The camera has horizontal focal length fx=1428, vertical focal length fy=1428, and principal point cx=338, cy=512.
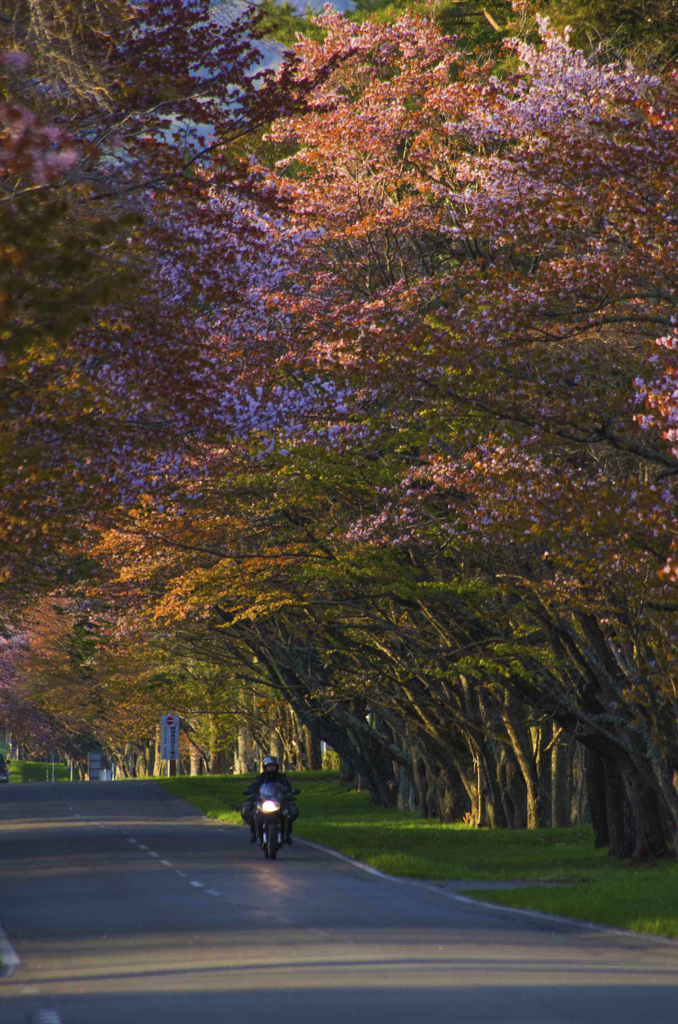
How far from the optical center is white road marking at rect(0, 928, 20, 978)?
11977 mm

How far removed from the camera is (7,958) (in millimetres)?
12734

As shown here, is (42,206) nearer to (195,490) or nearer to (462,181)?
(195,490)

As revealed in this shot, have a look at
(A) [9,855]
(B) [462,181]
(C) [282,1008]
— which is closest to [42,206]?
(C) [282,1008]

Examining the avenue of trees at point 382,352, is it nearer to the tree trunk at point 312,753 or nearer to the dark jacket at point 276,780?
the dark jacket at point 276,780

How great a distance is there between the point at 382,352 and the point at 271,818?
10.2 metres

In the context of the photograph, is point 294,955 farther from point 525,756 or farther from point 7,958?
point 525,756

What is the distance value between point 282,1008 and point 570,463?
11.3m

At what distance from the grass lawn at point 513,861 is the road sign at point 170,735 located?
17.9m

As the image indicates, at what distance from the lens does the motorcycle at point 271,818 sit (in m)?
24.4

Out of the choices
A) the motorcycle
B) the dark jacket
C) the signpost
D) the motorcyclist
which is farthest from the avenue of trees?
the signpost

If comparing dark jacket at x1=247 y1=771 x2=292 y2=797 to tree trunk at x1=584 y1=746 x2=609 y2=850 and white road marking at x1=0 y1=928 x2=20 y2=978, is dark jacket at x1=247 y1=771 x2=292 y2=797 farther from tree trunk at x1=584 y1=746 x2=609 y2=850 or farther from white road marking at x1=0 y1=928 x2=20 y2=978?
white road marking at x1=0 y1=928 x2=20 y2=978

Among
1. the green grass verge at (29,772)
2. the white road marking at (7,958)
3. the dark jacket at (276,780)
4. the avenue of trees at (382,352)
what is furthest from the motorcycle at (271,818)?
the green grass verge at (29,772)

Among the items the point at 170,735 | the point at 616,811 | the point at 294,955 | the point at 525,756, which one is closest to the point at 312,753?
the point at 170,735

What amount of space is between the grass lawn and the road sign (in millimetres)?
17933
